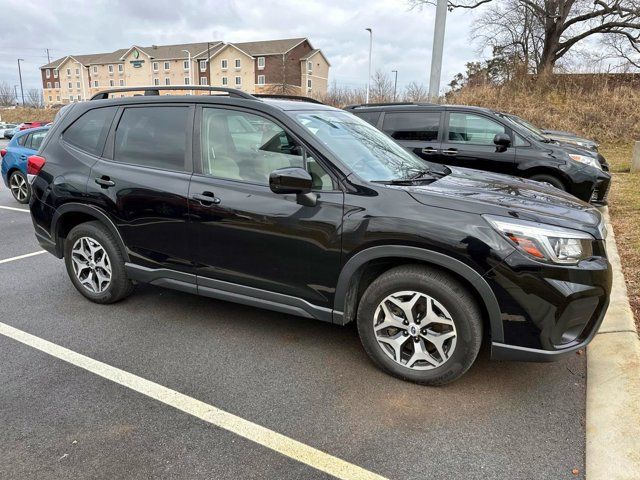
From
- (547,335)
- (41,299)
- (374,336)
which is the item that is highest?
(547,335)

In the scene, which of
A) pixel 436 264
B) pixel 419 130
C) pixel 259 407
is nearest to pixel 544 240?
pixel 436 264

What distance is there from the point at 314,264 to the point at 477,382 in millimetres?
1315

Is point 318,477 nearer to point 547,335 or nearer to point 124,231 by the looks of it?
point 547,335

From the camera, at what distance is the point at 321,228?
10.1 ft

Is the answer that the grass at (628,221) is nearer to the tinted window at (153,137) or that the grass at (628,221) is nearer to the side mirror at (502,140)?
the side mirror at (502,140)

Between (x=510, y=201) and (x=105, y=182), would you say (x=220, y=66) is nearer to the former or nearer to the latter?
(x=105, y=182)

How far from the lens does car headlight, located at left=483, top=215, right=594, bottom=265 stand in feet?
8.68

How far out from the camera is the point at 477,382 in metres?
3.09

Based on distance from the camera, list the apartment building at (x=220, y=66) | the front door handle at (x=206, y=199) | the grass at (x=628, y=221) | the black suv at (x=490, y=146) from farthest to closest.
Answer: the apartment building at (x=220, y=66) < the black suv at (x=490, y=146) < the grass at (x=628, y=221) < the front door handle at (x=206, y=199)

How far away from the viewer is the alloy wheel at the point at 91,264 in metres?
4.16

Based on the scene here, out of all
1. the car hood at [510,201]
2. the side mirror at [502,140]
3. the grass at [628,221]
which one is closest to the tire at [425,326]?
the car hood at [510,201]

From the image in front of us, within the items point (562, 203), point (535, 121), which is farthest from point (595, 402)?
point (535, 121)

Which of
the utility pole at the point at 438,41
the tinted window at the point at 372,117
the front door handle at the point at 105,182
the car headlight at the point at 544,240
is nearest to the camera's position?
the car headlight at the point at 544,240

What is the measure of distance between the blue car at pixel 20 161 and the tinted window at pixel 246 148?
25.5 ft
